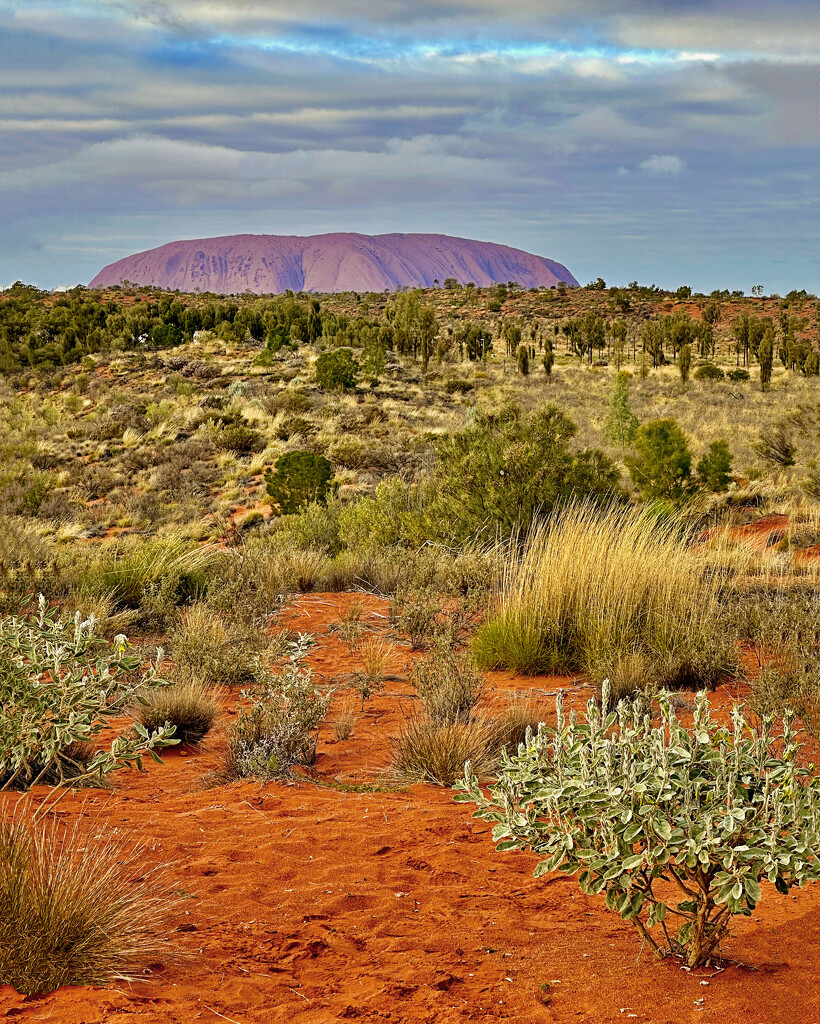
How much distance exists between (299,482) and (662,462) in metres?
7.16

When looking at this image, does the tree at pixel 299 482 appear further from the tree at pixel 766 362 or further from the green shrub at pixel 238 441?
the tree at pixel 766 362

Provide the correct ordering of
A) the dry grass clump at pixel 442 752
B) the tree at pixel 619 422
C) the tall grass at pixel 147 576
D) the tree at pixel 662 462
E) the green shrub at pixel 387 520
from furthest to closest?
the tree at pixel 619 422 → the tree at pixel 662 462 → the green shrub at pixel 387 520 → the tall grass at pixel 147 576 → the dry grass clump at pixel 442 752

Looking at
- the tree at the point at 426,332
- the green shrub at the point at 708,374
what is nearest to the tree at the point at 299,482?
the tree at the point at 426,332

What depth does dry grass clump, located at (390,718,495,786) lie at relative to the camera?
4.84m

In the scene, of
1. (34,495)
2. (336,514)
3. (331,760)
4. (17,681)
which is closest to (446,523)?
(336,514)

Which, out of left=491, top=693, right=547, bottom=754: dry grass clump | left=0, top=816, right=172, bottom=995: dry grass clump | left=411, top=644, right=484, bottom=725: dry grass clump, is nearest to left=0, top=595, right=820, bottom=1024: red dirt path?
left=0, top=816, right=172, bottom=995: dry grass clump

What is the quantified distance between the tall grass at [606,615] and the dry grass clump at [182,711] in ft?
7.31

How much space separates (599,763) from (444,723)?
271cm

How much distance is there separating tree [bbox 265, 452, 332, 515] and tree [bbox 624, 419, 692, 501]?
6160mm

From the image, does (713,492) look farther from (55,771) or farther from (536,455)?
(55,771)

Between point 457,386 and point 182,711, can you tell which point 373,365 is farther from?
point 182,711

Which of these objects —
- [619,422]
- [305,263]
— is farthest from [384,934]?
[305,263]

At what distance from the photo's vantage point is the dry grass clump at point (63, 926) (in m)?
2.50

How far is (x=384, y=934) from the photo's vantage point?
308cm
